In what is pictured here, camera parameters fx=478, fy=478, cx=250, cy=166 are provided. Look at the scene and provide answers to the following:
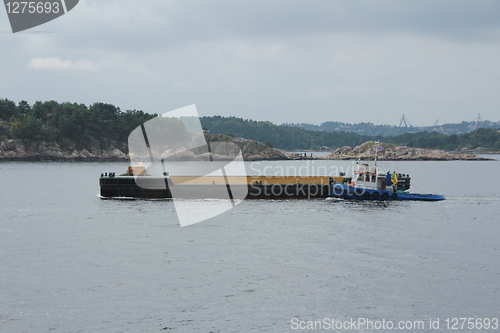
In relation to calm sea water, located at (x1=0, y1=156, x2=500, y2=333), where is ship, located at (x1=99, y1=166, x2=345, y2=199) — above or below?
above

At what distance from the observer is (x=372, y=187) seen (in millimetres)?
62281

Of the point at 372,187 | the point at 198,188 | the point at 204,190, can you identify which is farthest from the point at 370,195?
the point at 198,188

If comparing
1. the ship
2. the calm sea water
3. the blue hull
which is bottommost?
the calm sea water

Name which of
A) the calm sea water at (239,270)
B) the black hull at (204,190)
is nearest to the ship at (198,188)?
the black hull at (204,190)

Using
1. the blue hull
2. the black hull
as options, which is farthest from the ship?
the blue hull

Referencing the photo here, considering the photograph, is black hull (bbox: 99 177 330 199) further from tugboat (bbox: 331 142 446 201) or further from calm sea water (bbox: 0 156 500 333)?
calm sea water (bbox: 0 156 500 333)

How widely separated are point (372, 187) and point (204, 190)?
2201 centimetres

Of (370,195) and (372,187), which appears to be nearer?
(370,195)

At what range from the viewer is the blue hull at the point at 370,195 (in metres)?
61.9

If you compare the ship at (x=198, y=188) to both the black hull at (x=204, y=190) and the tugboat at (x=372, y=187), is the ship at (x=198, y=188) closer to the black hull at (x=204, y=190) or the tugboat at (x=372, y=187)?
the black hull at (x=204, y=190)

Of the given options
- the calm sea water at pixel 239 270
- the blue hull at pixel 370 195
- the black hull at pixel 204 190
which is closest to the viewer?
the calm sea water at pixel 239 270

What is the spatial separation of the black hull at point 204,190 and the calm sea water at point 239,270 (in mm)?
10202

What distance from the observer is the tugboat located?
62.2 meters

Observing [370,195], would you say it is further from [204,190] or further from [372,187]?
[204,190]
